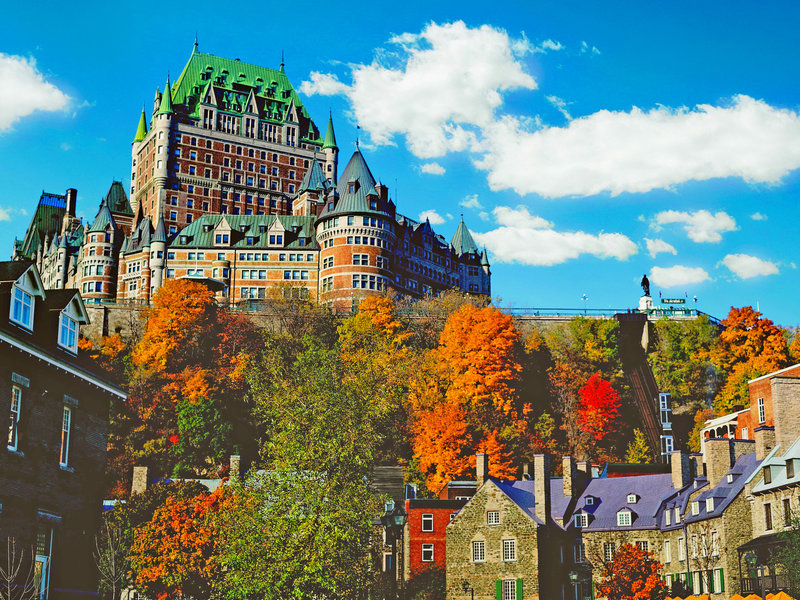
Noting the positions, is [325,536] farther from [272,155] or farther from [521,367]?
[272,155]

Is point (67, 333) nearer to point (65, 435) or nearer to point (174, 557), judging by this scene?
point (65, 435)

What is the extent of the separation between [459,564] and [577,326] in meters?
50.1

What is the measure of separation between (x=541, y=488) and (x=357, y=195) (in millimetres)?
65218

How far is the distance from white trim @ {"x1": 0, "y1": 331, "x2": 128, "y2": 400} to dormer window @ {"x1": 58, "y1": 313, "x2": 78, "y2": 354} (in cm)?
132

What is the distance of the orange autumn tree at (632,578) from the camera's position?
59.2 m

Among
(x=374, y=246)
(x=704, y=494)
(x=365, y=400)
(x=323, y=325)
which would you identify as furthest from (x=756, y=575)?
(x=374, y=246)

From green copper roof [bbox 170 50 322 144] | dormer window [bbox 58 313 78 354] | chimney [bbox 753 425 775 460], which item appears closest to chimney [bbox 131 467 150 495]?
dormer window [bbox 58 313 78 354]

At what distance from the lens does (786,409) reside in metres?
62.2

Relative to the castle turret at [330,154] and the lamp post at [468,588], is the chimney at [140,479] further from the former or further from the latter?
the castle turret at [330,154]

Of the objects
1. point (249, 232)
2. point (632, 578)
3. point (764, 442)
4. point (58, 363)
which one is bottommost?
point (632, 578)

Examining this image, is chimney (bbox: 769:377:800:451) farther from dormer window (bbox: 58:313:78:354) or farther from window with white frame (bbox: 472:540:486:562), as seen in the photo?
dormer window (bbox: 58:313:78:354)

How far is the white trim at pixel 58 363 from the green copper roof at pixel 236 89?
117936 mm

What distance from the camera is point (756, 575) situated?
5612 cm

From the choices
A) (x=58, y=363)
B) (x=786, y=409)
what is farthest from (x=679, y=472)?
(x=58, y=363)
